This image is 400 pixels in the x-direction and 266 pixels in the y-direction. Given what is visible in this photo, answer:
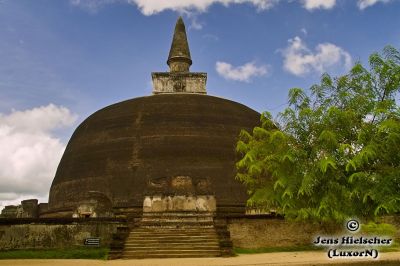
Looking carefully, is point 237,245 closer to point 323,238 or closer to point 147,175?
point 323,238

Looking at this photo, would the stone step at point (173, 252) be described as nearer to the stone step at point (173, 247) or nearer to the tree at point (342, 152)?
the stone step at point (173, 247)

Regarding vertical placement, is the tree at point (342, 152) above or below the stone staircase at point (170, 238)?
above

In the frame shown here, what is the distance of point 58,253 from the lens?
49.2 feet

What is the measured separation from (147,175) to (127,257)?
7.62 metres

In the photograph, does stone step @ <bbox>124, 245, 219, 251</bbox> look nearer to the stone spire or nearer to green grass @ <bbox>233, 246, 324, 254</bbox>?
green grass @ <bbox>233, 246, 324, 254</bbox>

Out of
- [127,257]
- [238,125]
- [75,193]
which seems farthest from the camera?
[238,125]

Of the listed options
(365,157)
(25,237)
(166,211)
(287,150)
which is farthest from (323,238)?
(25,237)

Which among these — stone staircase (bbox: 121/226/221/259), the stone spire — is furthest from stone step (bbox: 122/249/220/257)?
the stone spire

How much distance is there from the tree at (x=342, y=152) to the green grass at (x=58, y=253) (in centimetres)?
652

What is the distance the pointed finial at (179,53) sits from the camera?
31.0m

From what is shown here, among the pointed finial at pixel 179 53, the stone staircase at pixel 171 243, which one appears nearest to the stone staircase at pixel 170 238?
the stone staircase at pixel 171 243

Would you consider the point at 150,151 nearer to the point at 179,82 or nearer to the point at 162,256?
the point at 162,256

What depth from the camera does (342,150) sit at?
9.16m

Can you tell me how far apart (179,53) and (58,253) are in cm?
1921
